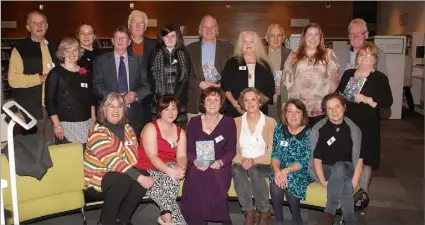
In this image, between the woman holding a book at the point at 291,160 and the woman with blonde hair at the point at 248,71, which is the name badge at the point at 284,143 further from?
the woman with blonde hair at the point at 248,71

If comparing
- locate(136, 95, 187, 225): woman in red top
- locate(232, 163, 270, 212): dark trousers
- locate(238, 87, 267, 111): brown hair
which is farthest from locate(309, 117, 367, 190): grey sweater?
locate(136, 95, 187, 225): woman in red top

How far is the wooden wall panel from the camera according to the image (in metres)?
16.5

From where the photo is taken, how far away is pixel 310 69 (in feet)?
12.8

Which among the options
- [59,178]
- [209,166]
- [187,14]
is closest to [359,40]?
[209,166]

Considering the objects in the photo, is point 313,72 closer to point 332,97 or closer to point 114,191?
point 332,97

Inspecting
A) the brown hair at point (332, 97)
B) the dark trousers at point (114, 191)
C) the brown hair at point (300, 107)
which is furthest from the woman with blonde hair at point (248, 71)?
the dark trousers at point (114, 191)

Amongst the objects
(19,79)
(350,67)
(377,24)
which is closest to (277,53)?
(350,67)

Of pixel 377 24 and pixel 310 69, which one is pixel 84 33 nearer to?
pixel 310 69

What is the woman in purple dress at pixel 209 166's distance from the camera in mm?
3508

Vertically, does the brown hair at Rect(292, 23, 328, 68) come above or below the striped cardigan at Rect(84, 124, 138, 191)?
above

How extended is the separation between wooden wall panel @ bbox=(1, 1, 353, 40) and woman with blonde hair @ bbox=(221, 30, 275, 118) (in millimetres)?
12318

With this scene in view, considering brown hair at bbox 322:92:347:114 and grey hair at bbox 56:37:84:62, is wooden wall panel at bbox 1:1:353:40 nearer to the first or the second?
grey hair at bbox 56:37:84:62

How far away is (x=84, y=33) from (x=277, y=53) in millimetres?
1908

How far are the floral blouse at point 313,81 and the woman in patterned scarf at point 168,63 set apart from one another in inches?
39.3
